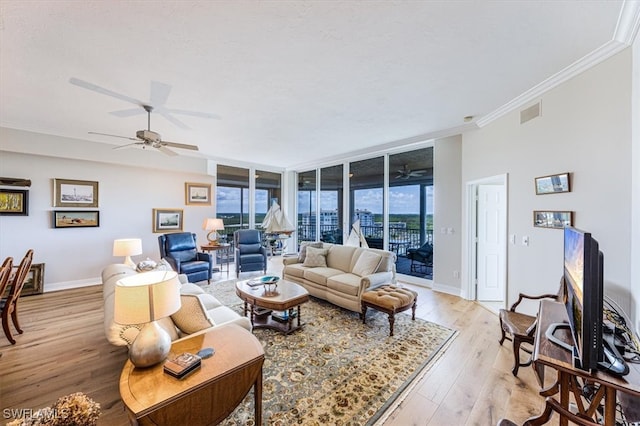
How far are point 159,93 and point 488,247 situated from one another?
204 inches

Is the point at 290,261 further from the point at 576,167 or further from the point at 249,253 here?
the point at 576,167

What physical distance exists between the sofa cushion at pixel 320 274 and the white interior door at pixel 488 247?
2.32 metres

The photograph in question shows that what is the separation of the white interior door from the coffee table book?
4.27m

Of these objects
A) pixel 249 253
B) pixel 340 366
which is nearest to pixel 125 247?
pixel 249 253

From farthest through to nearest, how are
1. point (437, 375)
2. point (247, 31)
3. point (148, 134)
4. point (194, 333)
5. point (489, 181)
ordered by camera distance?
point (489, 181), point (148, 134), point (437, 375), point (247, 31), point (194, 333)

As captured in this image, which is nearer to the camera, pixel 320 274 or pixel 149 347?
pixel 149 347

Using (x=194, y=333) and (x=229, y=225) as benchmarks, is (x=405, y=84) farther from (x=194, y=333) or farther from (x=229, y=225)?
(x=229, y=225)

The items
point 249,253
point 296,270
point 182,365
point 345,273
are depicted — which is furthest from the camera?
point 249,253

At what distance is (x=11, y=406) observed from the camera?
1854mm

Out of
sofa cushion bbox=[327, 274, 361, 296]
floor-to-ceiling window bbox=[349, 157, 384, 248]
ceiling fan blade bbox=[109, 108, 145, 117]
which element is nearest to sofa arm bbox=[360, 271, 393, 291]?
sofa cushion bbox=[327, 274, 361, 296]

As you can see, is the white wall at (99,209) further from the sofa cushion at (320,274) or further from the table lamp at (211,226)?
→ the sofa cushion at (320,274)

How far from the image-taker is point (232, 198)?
6.97m

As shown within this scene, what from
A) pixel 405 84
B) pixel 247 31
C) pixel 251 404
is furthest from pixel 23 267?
pixel 405 84

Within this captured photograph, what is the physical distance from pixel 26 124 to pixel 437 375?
6642 mm
